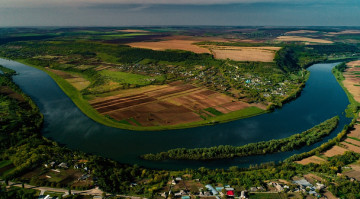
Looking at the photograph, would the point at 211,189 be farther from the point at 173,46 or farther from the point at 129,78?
the point at 173,46

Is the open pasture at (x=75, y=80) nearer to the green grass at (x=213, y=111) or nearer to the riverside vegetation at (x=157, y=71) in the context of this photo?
the riverside vegetation at (x=157, y=71)

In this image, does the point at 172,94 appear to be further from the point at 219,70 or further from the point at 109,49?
the point at 109,49

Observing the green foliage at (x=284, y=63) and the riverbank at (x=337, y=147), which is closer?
the riverbank at (x=337, y=147)

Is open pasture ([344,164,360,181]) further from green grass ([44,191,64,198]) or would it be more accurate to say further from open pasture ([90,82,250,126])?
green grass ([44,191,64,198])

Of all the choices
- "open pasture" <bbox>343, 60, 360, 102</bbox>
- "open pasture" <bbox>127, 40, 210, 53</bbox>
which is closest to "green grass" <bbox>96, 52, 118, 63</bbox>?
"open pasture" <bbox>127, 40, 210, 53</bbox>

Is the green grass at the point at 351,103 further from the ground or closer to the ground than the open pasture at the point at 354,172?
further from the ground

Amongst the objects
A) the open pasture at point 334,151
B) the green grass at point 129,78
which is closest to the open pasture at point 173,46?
the green grass at point 129,78
